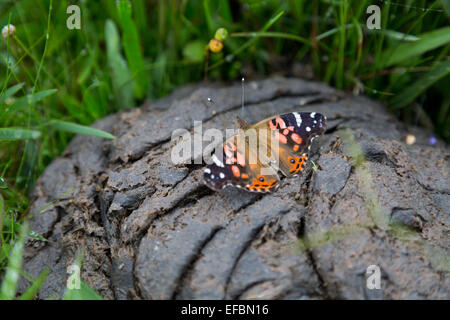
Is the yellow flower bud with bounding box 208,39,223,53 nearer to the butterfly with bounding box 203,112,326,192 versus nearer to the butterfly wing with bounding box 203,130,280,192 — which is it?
the butterfly with bounding box 203,112,326,192

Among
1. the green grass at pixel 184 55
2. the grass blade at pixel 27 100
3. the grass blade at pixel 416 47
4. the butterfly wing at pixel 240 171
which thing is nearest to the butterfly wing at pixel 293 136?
the butterfly wing at pixel 240 171

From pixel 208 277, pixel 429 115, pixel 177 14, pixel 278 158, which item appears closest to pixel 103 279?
pixel 208 277

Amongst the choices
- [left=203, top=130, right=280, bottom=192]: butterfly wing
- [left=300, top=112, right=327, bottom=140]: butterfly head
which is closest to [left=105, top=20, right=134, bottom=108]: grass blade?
[left=203, top=130, right=280, bottom=192]: butterfly wing

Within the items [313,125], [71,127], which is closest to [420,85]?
[313,125]

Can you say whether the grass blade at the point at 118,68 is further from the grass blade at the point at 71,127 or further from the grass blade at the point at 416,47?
the grass blade at the point at 416,47

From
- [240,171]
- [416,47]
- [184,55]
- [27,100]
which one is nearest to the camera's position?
[240,171]

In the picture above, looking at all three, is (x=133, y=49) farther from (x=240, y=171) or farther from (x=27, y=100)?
(x=240, y=171)
